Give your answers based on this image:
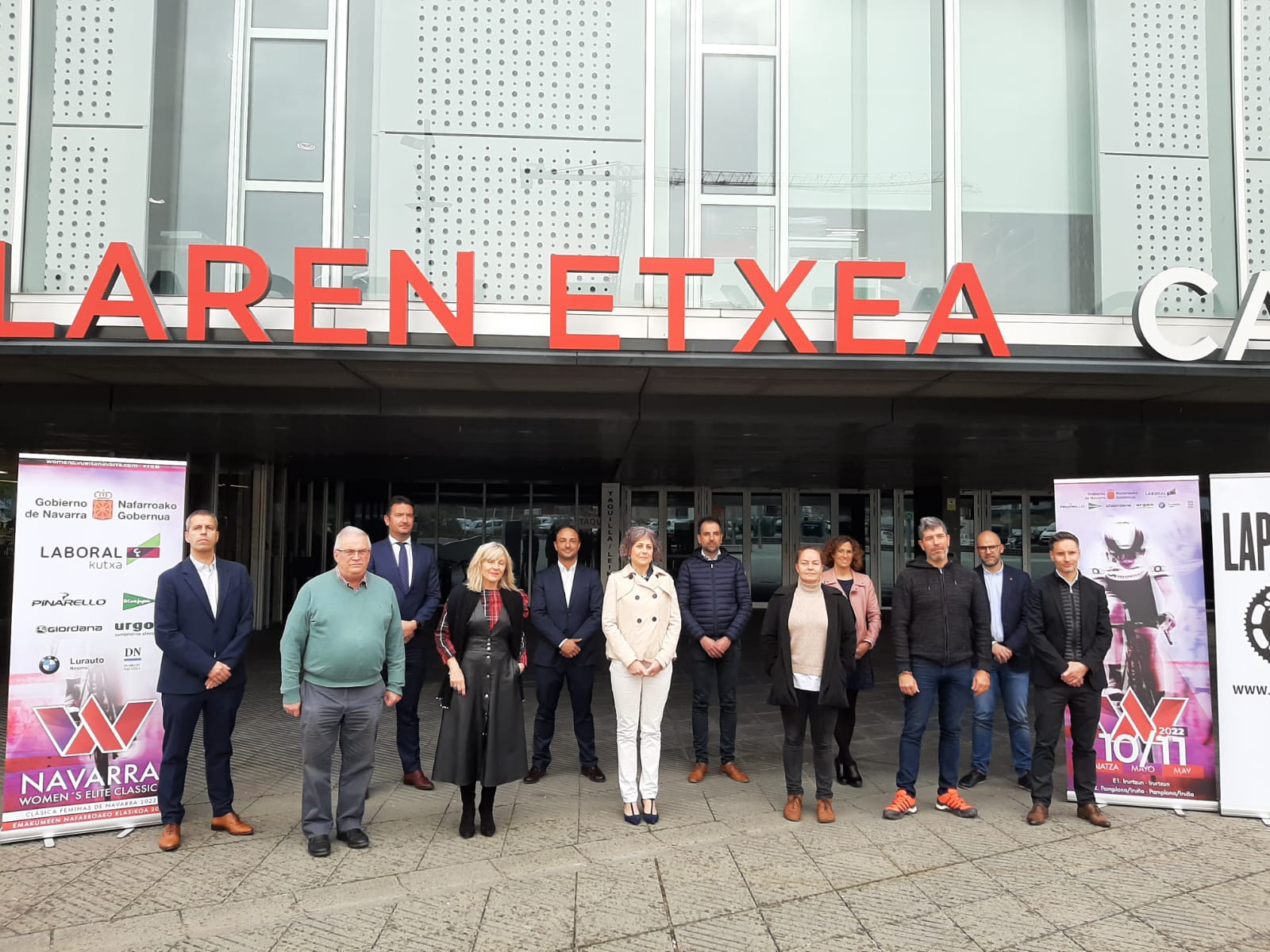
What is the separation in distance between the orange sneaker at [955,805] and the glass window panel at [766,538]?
1502 cm

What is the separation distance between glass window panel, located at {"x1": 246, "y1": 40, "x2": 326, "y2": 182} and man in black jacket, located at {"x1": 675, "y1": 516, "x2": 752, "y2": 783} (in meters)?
4.60

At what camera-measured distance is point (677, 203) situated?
23.0 ft

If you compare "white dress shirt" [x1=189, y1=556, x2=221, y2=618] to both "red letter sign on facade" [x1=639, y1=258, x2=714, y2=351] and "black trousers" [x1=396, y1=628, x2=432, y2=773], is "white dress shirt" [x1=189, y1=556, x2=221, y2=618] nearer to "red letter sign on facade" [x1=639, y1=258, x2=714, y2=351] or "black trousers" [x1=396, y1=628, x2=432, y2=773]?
"black trousers" [x1=396, y1=628, x2=432, y2=773]

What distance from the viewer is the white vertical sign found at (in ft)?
16.4

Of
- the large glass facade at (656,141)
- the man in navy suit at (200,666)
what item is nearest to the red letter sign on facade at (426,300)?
the large glass facade at (656,141)

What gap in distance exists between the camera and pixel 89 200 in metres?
6.69

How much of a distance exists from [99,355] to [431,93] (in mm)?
3346

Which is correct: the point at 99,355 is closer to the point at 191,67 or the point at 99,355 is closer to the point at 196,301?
the point at 196,301

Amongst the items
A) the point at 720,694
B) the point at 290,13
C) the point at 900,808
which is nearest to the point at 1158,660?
the point at 900,808

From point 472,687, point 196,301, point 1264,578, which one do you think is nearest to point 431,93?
point 196,301

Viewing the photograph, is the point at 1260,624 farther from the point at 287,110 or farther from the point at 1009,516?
the point at 1009,516

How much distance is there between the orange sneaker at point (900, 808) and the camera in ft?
16.0

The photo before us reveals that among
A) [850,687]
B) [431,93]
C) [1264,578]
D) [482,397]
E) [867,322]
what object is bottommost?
[850,687]

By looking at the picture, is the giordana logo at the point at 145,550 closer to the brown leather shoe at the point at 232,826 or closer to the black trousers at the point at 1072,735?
the brown leather shoe at the point at 232,826
